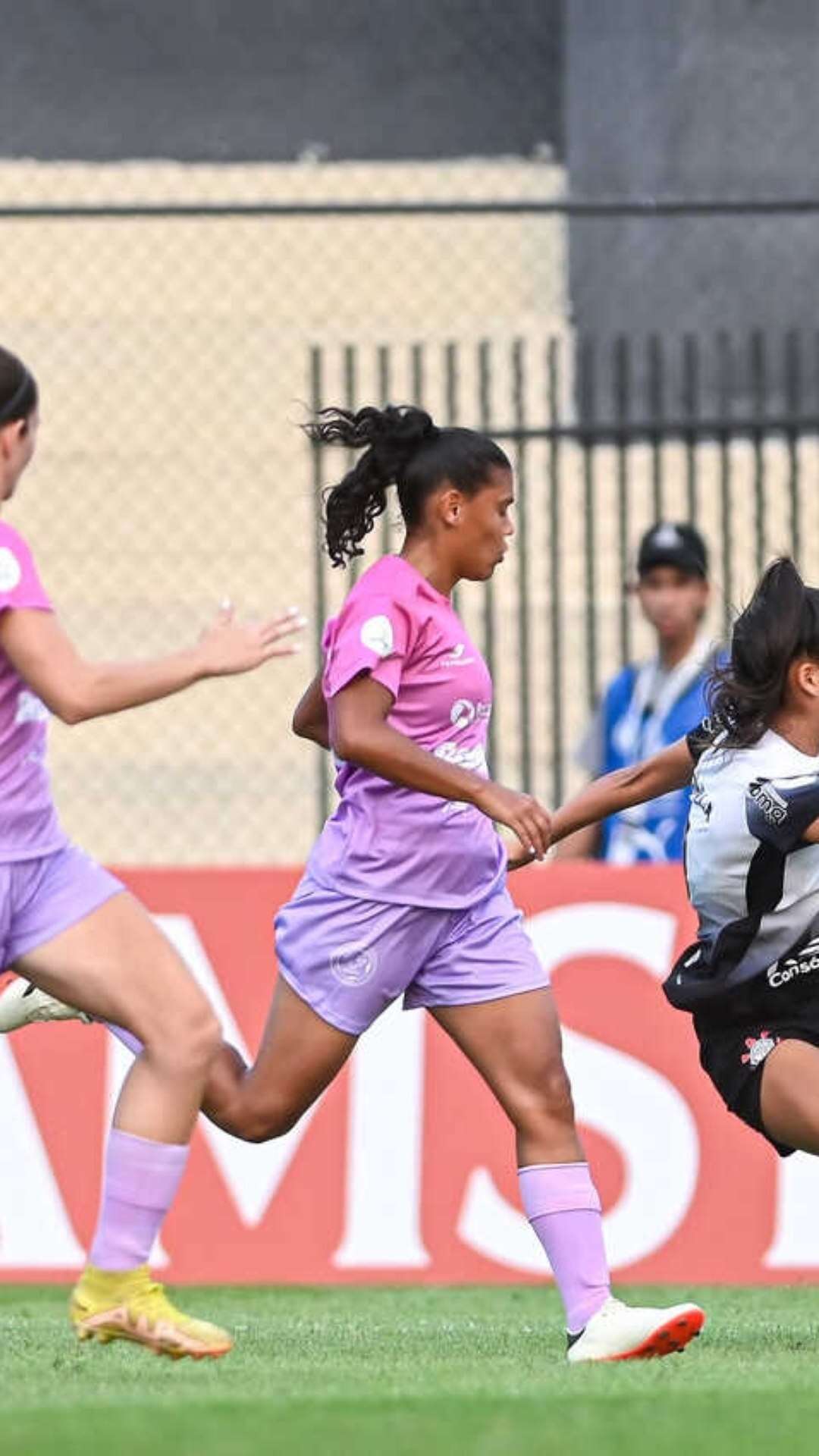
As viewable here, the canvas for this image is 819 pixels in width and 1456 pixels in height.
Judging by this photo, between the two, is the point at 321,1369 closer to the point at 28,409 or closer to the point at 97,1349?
the point at 97,1349

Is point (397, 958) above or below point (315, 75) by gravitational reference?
below

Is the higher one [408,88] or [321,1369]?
[408,88]

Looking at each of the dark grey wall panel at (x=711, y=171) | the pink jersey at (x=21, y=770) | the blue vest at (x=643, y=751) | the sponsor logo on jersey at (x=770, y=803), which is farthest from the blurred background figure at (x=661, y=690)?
the dark grey wall panel at (x=711, y=171)

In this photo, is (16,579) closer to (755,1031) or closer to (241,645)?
(241,645)

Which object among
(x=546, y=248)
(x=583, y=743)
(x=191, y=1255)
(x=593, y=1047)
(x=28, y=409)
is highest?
(x=546, y=248)

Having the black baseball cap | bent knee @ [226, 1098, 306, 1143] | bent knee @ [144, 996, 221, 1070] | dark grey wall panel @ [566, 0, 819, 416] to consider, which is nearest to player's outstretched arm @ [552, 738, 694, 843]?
bent knee @ [226, 1098, 306, 1143]

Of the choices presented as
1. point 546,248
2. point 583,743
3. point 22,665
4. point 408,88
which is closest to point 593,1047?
point 583,743

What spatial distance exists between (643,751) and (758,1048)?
10.8 feet

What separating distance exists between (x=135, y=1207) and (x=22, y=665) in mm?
1111

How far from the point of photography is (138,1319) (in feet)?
19.9

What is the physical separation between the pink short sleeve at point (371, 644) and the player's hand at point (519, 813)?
1.09 ft

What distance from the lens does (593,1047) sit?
933 cm

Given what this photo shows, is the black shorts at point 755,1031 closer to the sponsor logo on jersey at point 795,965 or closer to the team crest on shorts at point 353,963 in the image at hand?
the sponsor logo on jersey at point 795,965

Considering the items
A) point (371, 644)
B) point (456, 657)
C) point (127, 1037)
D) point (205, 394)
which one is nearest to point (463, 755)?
point (456, 657)
